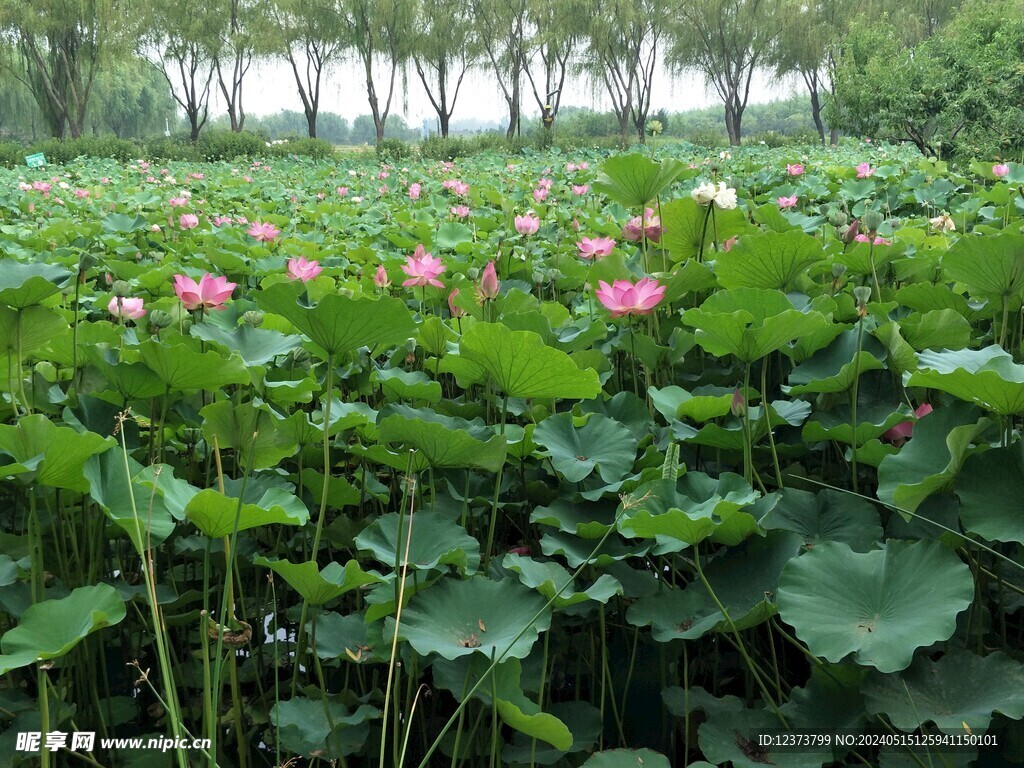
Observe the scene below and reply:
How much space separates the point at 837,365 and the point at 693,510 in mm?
380

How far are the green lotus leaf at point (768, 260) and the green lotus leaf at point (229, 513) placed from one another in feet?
2.39

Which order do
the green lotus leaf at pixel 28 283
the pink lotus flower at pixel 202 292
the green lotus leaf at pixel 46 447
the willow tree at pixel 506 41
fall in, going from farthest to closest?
the willow tree at pixel 506 41
the pink lotus flower at pixel 202 292
the green lotus leaf at pixel 28 283
the green lotus leaf at pixel 46 447

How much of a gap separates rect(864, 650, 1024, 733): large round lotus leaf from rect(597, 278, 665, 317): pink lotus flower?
0.55 metres

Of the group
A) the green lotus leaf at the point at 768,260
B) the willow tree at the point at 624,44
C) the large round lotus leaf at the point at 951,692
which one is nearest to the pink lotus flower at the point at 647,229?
the green lotus leaf at the point at 768,260

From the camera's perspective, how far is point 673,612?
0.80 metres

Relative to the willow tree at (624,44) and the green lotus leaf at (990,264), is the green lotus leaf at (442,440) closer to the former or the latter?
the green lotus leaf at (990,264)

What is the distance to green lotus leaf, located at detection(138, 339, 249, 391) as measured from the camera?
0.91 metres

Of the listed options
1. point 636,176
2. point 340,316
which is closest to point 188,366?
point 340,316

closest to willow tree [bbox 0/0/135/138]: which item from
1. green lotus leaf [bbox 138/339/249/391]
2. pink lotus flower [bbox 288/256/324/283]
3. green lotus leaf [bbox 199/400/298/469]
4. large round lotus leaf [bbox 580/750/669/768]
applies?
pink lotus flower [bbox 288/256/324/283]

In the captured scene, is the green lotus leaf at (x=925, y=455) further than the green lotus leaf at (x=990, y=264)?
No

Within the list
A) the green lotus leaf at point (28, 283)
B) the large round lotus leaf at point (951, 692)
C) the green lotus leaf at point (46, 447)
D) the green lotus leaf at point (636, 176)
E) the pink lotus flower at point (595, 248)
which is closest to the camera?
the large round lotus leaf at point (951, 692)

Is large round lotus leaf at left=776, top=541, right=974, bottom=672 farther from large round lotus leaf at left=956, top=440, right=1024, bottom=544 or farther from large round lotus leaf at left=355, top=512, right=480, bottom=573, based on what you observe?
large round lotus leaf at left=355, top=512, right=480, bottom=573

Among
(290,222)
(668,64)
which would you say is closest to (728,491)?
(290,222)

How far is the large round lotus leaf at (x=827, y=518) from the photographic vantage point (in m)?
0.83
